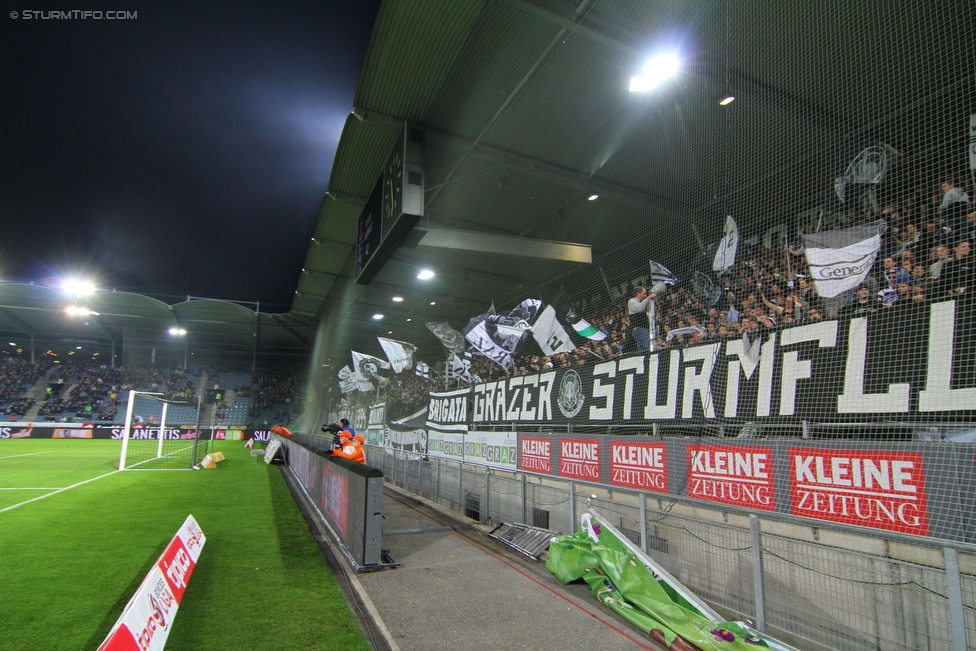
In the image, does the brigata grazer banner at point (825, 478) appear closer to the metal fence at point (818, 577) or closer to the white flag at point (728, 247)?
the metal fence at point (818, 577)

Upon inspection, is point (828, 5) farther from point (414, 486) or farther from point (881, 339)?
point (414, 486)

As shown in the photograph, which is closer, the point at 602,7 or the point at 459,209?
the point at 602,7

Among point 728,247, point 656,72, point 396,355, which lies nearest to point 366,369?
point 396,355

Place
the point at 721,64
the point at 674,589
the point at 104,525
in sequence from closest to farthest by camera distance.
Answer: the point at 674,589 < the point at 721,64 < the point at 104,525

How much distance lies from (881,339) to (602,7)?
14.1 ft

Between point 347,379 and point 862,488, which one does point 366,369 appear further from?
point 862,488

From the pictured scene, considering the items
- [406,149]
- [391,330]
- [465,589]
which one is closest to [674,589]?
[465,589]

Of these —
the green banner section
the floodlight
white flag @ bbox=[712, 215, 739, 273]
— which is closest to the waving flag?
white flag @ bbox=[712, 215, 739, 273]

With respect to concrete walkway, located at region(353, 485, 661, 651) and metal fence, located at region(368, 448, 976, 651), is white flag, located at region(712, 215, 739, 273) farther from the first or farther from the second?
concrete walkway, located at region(353, 485, 661, 651)

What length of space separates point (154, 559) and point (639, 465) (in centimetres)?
564

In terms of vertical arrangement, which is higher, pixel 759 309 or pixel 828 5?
pixel 828 5

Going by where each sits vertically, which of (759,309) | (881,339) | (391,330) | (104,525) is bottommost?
(104,525)

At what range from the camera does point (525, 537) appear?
237 inches

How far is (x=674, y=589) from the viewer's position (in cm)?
402
